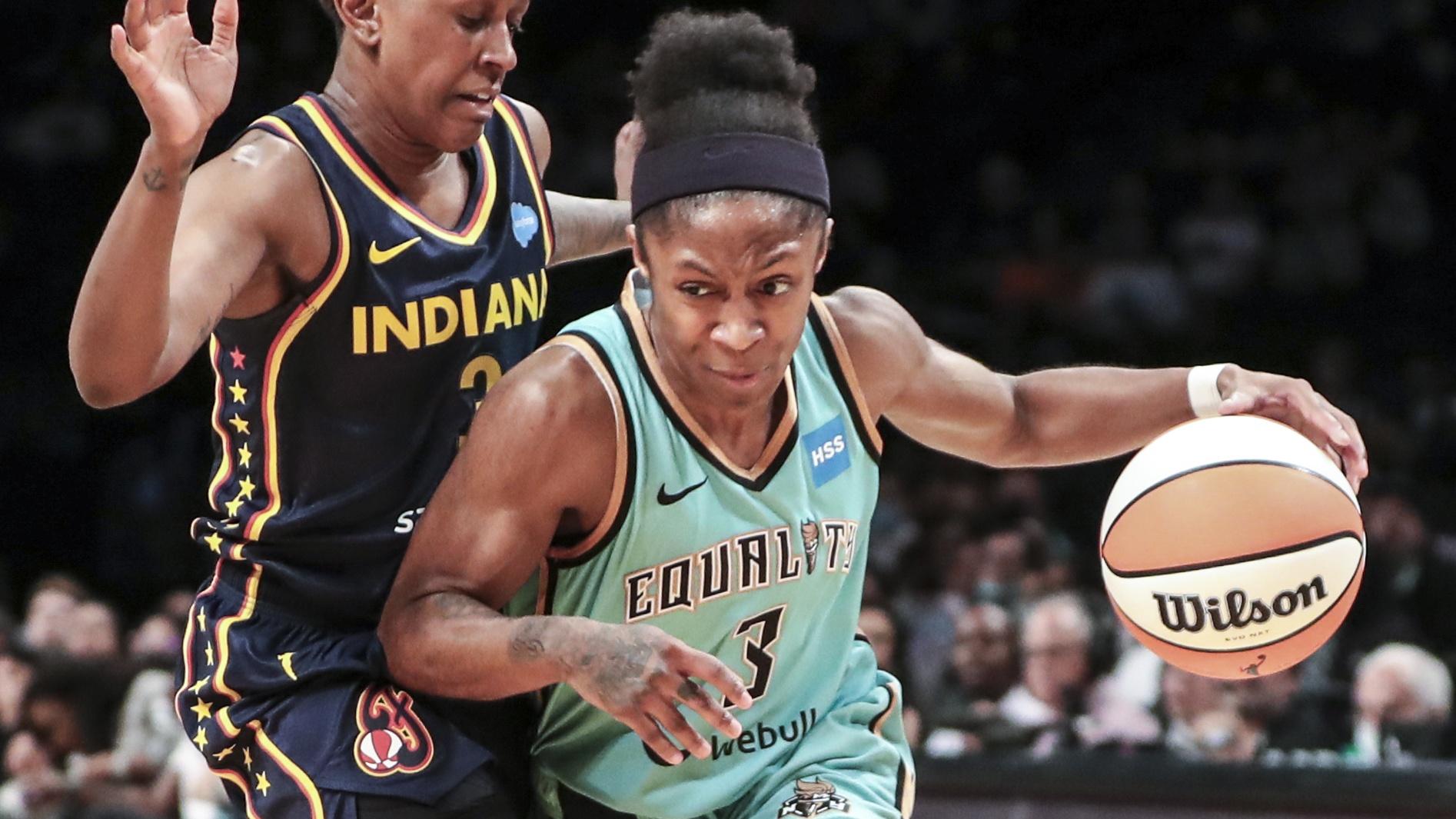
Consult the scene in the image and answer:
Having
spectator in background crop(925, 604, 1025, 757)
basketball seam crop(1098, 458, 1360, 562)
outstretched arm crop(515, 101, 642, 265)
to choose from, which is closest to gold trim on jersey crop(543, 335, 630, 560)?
outstretched arm crop(515, 101, 642, 265)

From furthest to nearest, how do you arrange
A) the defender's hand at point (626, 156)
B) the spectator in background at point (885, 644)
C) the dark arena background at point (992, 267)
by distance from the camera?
1. the dark arena background at point (992, 267)
2. the spectator in background at point (885, 644)
3. the defender's hand at point (626, 156)

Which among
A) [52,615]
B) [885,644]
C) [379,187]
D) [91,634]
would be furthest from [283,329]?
[52,615]

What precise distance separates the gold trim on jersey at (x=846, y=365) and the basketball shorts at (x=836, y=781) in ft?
1.43

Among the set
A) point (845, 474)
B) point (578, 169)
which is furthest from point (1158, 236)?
point (845, 474)

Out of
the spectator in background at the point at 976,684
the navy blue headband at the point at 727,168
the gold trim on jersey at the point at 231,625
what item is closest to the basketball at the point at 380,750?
the gold trim on jersey at the point at 231,625

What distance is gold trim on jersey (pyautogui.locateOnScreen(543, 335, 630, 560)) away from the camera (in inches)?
107

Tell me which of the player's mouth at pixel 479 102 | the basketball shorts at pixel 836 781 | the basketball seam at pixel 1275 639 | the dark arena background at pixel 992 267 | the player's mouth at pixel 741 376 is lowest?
the basketball shorts at pixel 836 781

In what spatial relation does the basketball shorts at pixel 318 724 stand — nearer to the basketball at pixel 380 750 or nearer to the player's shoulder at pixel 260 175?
the basketball at pixel 380 750

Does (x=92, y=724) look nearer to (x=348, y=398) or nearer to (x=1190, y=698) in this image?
(x=1190, y=698)

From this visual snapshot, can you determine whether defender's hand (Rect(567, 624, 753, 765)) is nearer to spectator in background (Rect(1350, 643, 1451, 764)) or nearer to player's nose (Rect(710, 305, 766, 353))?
player's nose (Rect(710, 305, 766, 353))

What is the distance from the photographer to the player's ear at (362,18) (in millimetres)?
2863

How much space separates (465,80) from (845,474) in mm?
848

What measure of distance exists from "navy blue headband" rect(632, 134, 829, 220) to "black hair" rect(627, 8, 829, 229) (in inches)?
0.7

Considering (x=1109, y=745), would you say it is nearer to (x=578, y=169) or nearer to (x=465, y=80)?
(x=465, y=80)
